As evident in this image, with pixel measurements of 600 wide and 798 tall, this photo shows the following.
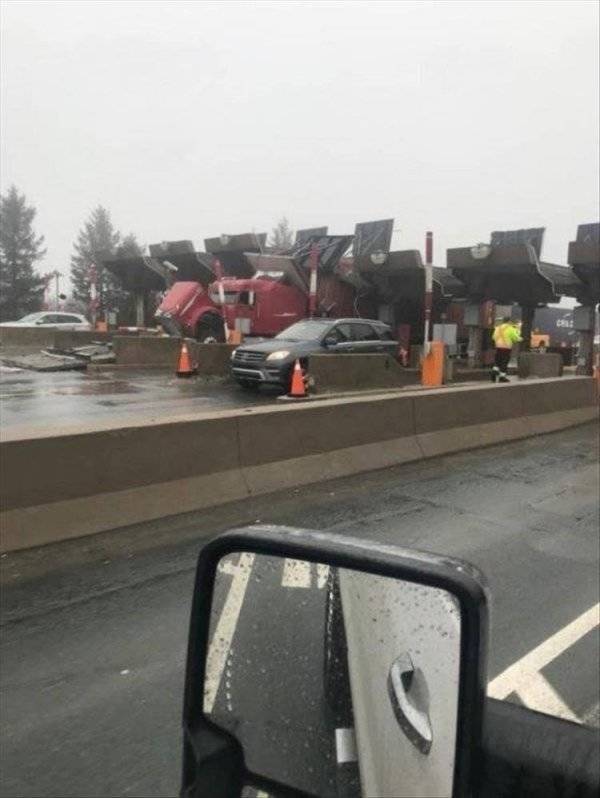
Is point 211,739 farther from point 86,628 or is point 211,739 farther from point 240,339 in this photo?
point 240,339

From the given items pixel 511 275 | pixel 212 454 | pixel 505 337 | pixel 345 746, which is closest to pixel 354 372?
pixel 505 337

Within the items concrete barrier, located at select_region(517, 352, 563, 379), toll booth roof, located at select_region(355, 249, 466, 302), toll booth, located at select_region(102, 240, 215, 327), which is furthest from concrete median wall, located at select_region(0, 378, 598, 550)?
toll booth, located at select_region(102, 240, 215, 327)

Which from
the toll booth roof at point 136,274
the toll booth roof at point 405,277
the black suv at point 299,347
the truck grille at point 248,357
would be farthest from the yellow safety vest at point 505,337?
the toll booth roof at point 136,274

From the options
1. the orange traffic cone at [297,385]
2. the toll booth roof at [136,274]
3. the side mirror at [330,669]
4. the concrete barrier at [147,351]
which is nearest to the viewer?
the side mirror at [330,669]

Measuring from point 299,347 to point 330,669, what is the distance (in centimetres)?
1512

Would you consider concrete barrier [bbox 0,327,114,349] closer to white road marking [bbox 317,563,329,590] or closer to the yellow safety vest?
the yellow safety vest

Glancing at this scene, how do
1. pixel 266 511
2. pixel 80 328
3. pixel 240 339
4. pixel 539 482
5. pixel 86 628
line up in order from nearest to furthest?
pixel 86 628 < pixel 266 511 < pixel 539 482 < pixel 240 339 < pixel 80 328

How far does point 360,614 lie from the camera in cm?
126

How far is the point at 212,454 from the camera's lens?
7164 millimetres

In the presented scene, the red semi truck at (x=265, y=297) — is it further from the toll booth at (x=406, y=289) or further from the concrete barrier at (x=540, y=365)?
the concrete barrier at (x=540, y=365)

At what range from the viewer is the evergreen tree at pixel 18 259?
59594mm

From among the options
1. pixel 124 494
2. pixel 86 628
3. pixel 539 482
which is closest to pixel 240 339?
pixel 539 482

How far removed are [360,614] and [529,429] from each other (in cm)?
1187

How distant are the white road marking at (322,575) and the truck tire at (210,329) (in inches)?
938
